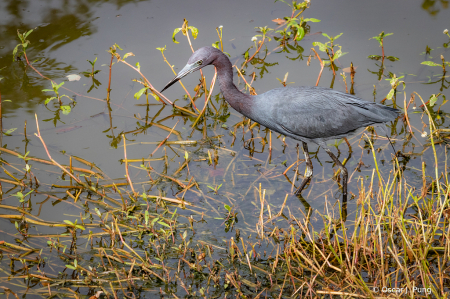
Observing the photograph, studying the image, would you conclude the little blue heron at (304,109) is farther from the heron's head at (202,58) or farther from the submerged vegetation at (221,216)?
the submerged vegetation at (221,216)

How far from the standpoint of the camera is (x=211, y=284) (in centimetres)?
312

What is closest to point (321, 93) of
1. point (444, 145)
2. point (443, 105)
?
point (444, 145)

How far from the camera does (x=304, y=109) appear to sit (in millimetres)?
3908

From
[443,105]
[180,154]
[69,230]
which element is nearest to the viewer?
[69,230]

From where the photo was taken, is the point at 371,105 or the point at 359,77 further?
the point at 359,77

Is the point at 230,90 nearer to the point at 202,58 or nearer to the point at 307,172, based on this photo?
the point at 202,58

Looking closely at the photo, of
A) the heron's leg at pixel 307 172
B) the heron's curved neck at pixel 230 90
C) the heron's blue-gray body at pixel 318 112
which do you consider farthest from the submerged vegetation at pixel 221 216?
the heron's curved neck at pixel 230 90

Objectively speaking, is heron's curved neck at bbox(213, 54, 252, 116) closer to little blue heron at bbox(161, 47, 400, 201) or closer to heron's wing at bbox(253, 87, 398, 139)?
little blue heron at bbox(161, 47, 400, 201)

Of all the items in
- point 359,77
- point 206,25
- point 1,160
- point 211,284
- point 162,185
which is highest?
point 206,25

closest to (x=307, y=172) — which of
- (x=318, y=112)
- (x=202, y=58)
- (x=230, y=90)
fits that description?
(x=318, y=112)

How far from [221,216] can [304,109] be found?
4.30ft

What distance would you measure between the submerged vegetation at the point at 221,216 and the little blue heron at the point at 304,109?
18.8 inches

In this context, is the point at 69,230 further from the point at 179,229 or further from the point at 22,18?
the point at 22,18

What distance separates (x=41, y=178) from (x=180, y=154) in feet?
5.00
